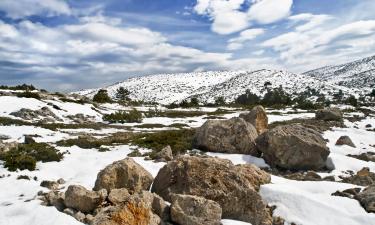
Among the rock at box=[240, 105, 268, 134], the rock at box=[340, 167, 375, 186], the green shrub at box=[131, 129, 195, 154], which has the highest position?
the rock at box=[240, 105, 268, 134]

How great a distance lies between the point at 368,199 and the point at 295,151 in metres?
6.50

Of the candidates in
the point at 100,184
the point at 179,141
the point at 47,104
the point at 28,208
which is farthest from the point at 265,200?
the point at 47,104

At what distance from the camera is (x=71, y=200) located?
1083 cm

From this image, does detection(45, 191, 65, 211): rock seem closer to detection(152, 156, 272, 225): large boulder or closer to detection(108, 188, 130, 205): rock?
detection(108, 188, 130, 205): rock

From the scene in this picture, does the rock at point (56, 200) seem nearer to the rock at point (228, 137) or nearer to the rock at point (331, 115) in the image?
the rock at point (228, 137)

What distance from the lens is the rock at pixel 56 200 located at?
11086 millimetres

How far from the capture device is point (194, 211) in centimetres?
1023

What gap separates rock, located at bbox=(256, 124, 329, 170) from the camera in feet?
57.4

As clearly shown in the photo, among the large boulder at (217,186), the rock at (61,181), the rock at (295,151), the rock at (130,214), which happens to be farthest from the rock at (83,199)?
the rock at (295,151)

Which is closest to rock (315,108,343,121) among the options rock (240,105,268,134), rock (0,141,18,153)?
rock (240,105,268,134)

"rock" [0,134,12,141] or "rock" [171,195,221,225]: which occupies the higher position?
"rock" [0,134,12,141]

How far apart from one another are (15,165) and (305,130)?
44.4 ft

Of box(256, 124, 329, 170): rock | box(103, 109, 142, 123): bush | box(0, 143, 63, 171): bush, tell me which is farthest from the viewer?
box(103, 109, 142, 123): bush

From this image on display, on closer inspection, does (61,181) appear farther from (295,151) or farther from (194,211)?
(295,151)
